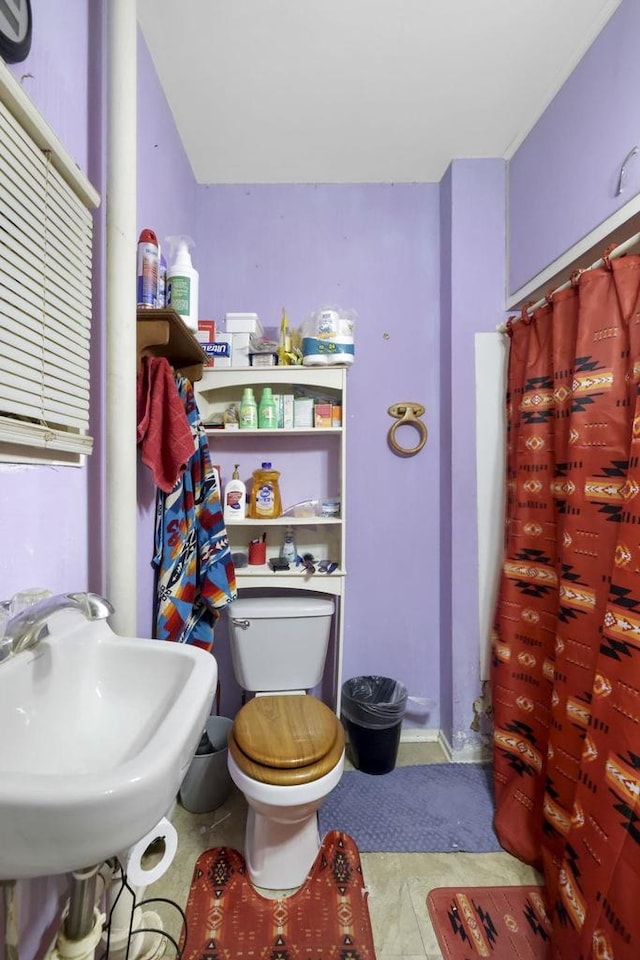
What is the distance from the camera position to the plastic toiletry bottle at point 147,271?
42.5 inches

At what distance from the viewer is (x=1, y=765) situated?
59cm

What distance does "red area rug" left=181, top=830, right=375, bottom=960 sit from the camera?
104cm

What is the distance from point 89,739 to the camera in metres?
0.73

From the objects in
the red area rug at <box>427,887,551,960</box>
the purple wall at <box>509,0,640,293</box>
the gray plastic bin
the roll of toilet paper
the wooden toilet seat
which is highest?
the purple wall at <box>509,0,640,293</box>

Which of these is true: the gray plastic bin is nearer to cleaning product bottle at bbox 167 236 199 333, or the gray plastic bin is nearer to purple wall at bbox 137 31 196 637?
purple wall at bbox 137 31 196 637

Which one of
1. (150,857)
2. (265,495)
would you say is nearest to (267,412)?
(265,495)

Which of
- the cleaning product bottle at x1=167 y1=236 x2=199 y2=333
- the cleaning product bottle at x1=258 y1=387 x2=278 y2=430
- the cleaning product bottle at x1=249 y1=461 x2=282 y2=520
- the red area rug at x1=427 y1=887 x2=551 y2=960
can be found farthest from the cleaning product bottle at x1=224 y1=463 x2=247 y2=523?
the red area rug at x1=427 y1=887 x2=551 y2=960

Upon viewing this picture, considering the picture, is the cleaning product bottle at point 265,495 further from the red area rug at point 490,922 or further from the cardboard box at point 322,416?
the red area rug at point 490,922

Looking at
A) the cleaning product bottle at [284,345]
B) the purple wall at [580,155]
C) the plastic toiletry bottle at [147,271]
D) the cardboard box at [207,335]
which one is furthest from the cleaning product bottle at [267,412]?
the purple wall at [580,155]

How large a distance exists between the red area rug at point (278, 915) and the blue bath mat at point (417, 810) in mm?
120

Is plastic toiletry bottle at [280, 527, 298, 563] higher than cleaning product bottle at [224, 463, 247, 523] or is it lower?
lower

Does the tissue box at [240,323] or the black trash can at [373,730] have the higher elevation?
the tissue box at [240,323]

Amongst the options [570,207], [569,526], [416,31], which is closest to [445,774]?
[569,526]

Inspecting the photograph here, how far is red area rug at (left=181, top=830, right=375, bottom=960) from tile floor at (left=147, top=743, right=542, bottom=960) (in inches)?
1.3
